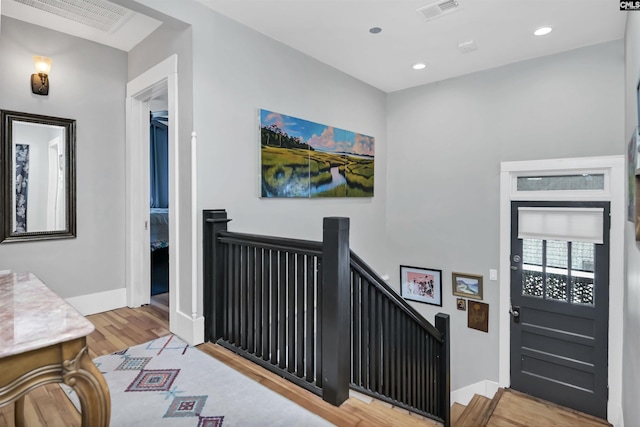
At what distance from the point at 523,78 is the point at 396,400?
153 inches

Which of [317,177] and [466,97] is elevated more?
[466,97]

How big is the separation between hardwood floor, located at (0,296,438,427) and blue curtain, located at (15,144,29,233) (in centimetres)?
114

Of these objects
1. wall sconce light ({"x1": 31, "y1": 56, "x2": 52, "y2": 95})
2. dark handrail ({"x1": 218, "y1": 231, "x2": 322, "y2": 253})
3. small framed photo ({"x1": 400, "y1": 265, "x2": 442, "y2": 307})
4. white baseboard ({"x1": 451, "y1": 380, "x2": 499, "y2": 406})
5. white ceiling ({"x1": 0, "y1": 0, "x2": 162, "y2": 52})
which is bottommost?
white baseboard ({"x1": 451, "y1": 380, "x2": 499, "y2": 406})

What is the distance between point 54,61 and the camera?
3.14m

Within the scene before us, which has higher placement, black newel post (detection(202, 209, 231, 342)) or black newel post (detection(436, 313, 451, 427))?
black newel post (detection(202, 209, 231, 342))

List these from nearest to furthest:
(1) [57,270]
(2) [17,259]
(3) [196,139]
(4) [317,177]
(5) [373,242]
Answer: (3) [196,139], (2) [17,259], (1) [57,270], (4) [317,177], (5) [373,242]

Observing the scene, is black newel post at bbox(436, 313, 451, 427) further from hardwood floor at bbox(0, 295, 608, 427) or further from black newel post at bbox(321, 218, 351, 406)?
black newel post at bbox(321, 218, 351, 406)

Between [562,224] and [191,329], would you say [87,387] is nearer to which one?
[191,329]

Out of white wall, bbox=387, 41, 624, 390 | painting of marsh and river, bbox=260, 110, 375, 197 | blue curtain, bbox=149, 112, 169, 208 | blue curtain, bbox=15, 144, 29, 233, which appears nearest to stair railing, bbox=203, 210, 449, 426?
painting of marsh and river, bbox=260, 110, 375, 197

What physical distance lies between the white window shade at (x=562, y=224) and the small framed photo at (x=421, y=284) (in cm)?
122

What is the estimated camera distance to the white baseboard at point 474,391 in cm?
436

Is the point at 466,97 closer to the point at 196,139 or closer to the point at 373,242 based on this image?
the point at 373,242

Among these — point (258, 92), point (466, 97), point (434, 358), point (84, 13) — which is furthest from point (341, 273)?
point (466, 97)

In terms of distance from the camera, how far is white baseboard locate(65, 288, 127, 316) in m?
3.31
